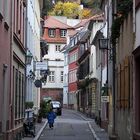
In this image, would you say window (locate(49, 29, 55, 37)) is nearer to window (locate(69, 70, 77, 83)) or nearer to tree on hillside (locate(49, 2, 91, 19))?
window (locate(69, 70, 77, 83))

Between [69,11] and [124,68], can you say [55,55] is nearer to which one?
[69,11]

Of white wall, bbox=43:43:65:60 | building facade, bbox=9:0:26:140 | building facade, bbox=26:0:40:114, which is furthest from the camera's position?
white wall, bbox=43:43:65:60

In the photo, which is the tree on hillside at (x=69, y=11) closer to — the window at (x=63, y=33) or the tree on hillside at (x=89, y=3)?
the tree on hillside at (x=89, y=3)

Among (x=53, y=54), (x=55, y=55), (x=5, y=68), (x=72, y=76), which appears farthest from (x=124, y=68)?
(x=53, y=54)

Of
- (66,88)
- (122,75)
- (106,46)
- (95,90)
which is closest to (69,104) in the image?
(66,88)

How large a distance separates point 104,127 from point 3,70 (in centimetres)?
1856

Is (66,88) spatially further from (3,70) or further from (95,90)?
(3,70)

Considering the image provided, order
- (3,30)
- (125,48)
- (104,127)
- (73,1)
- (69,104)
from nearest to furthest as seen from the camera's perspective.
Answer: (3,30) → (125,48) → (104,127) → (69,104) → (73,1)

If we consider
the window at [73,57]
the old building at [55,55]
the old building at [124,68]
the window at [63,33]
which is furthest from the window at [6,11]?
the window at [63,33]

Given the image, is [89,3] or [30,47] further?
[89,3]

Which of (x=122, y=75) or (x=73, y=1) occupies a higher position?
(x=73, y=1)

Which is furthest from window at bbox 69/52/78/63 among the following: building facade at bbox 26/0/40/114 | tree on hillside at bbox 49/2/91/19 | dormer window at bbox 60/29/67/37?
building facade at bbox 26/0/40/114

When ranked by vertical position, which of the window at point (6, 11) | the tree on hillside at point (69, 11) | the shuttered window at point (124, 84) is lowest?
the shuttered window at point (124, 84)

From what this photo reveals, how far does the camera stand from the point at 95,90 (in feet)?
172
